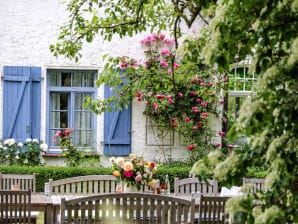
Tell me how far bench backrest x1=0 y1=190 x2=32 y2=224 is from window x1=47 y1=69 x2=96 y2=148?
5.99m

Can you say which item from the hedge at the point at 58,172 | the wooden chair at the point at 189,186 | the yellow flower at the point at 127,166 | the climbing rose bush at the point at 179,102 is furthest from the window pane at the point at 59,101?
the yellow flower at the point at 127,166

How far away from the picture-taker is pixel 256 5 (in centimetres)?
262

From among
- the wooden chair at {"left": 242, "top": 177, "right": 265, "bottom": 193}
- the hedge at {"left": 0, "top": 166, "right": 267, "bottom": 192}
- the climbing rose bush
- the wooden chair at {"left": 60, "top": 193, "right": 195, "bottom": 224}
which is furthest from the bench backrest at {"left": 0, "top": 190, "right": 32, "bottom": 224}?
the climbing rose bush

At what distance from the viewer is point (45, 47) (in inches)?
456

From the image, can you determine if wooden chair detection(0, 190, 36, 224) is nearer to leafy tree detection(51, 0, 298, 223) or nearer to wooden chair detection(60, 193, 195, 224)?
wooden chair detection(60, 193, 195, 224)

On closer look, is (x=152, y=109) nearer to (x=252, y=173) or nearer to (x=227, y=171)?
(x=252, y=173)

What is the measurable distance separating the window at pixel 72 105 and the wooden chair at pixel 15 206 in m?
5.99

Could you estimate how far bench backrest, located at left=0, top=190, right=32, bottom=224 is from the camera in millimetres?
5415

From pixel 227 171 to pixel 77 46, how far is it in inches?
215

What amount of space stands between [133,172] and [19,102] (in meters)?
5.74

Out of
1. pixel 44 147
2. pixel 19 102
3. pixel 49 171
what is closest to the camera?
pixel 49 171

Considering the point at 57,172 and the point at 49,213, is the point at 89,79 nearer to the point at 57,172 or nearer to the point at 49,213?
the point at 57,172

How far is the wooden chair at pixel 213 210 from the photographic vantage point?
5.16m

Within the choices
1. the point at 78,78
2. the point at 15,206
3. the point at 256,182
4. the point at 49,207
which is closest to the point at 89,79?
the point at 78,78
